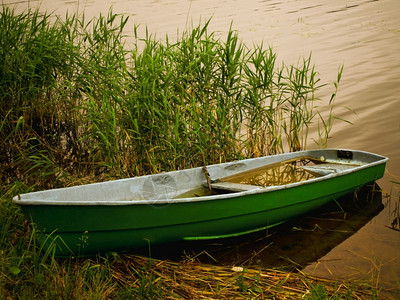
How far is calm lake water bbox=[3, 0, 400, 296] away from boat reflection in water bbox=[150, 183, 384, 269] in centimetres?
11

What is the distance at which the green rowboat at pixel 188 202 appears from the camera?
3.36m

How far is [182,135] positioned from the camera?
490 cm

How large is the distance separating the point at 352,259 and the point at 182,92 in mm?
2242

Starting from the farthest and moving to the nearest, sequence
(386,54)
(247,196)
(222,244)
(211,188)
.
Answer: (386,54) → (211,188) → (222,244) → (247,196)

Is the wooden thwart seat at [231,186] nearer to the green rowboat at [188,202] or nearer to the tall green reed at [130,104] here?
the green rowboat at [188,202]

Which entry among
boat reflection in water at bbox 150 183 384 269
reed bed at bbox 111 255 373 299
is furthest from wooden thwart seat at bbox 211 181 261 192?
reed bed at bbox 111 255 373 299

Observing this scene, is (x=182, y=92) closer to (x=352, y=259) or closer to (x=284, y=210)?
(x=284, y=210)

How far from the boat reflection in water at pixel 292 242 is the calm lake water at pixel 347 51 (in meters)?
0.11

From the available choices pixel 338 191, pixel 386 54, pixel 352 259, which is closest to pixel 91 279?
pixel 352 259

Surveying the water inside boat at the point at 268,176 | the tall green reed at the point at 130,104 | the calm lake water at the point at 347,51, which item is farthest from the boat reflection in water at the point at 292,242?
the tall green reed at the point at 130,104

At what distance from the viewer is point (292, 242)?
4.27 meters

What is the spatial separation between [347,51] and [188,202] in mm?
8829

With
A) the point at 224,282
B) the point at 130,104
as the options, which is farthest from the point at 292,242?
the point at 130,104

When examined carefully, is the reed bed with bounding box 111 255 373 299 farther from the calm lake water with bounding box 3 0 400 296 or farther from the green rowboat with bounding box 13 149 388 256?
the calm lake water with bounding box 3 0 400 296
